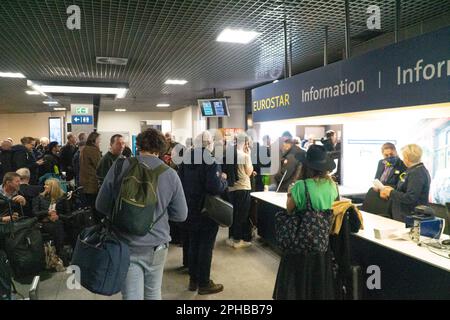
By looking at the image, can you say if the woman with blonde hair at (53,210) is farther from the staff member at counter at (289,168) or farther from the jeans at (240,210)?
the staff member at counter at (289,168)

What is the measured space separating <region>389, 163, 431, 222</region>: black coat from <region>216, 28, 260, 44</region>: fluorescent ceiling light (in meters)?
2.11

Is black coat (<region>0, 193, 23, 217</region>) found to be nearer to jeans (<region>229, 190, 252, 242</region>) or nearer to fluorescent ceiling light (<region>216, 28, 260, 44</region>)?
jeans (<region>229, 190, 252, 242</region>)

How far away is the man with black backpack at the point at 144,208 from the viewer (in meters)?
1.81

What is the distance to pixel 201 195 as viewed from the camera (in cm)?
302

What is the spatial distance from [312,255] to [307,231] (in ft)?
0.58

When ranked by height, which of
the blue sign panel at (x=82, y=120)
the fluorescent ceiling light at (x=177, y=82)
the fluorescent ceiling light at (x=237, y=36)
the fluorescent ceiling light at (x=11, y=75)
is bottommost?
the blue sign panel at (x=82, y=120)

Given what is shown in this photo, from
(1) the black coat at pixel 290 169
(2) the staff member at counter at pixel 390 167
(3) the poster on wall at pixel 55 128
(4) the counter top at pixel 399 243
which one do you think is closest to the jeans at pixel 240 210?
(1) the black coat at pixel 290 169

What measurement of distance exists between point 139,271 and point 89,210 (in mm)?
2528

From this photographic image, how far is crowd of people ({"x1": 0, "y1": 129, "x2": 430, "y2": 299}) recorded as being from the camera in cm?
198

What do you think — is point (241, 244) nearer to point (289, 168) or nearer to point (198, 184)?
point (289, 168)

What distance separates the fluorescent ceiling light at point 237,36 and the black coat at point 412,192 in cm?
211

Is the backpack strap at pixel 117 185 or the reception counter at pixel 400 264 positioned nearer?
the backpack strap at pixel 117 185
